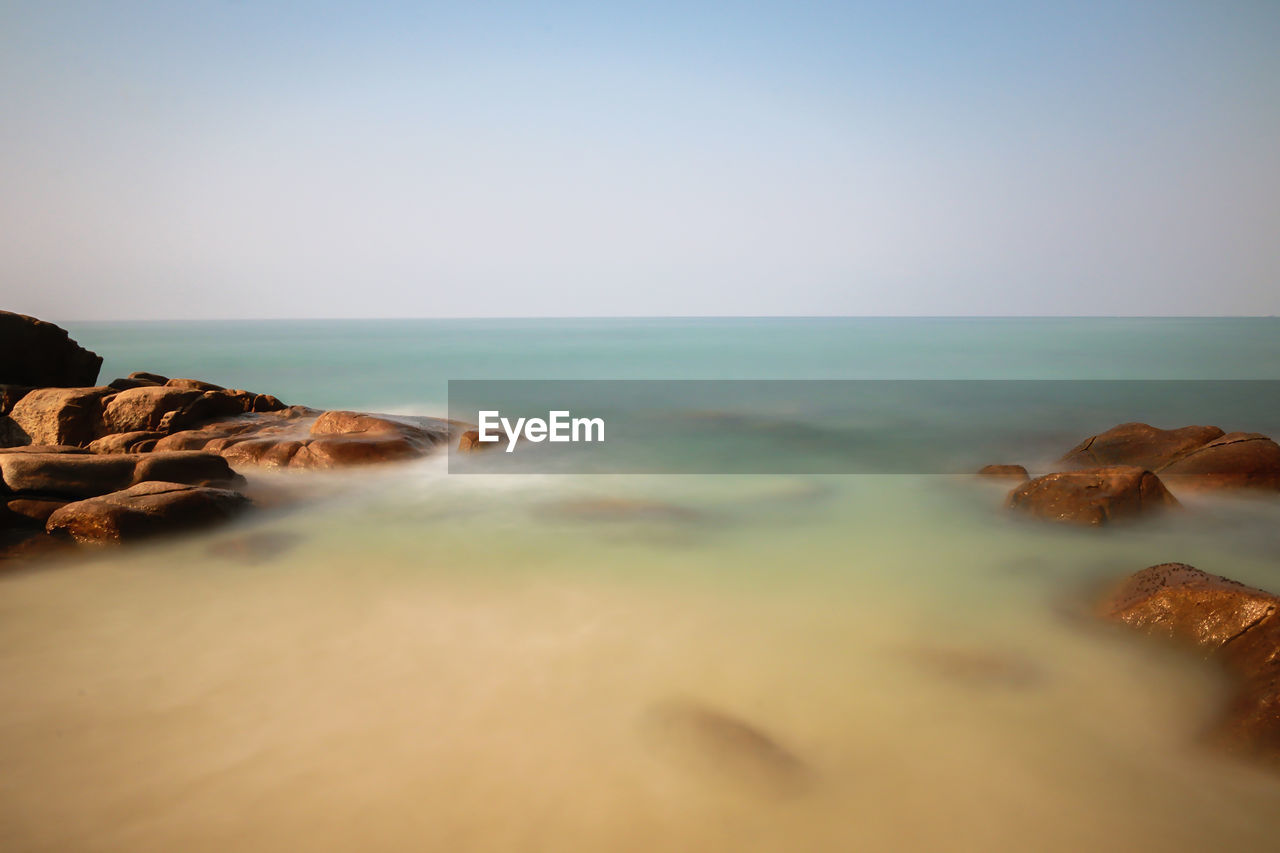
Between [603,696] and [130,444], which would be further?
[130,444]

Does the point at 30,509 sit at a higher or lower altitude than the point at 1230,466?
lower

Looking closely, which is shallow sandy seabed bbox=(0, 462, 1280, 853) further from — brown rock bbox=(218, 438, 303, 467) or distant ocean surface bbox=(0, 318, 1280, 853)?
brown rock bbox=(218, 438, 303, 467)

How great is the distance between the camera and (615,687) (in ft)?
16.5

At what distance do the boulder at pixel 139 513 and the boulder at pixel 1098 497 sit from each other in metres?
9.58

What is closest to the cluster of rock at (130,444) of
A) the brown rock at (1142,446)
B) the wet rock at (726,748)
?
the wet rock at (726,748)

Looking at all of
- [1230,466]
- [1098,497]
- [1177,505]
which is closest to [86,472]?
[1098,497]

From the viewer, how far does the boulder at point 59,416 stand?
11.5m

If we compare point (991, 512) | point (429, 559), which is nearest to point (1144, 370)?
point (991, 512)

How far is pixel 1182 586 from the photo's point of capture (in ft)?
17.8

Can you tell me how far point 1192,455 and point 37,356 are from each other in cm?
1938

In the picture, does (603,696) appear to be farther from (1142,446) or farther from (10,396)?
(10,396)

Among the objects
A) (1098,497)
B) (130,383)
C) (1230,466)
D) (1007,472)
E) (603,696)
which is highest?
(130,383)

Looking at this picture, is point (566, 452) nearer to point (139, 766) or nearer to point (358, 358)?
point (139, 766)

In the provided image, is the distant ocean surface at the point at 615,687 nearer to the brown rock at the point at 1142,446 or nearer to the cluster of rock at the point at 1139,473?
the cluster of rock at the point at 1139,473
